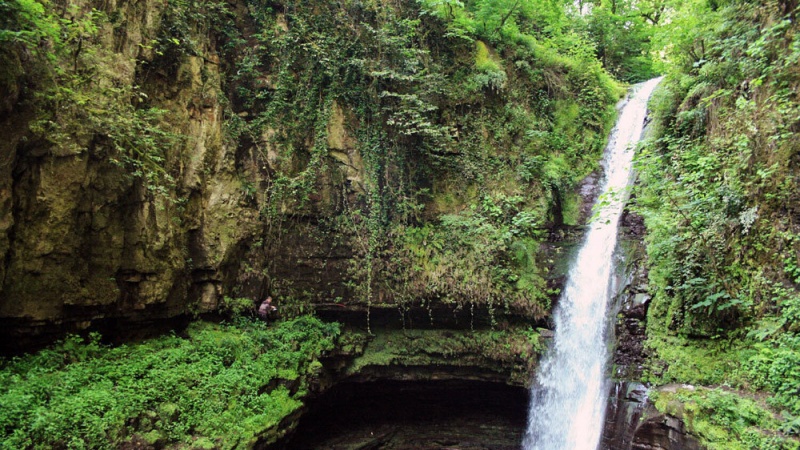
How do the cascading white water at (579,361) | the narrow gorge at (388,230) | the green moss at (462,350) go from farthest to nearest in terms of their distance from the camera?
the green moss at (462,350) → the cascading white water at (579,361) → the narrow gorge at (388,230)

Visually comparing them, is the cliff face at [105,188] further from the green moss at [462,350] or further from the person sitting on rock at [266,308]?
the green moss at [462,350]

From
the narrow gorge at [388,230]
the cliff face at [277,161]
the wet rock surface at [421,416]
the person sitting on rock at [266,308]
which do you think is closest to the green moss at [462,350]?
the narrow gorge at [388,230]

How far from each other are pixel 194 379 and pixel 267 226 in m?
3.65

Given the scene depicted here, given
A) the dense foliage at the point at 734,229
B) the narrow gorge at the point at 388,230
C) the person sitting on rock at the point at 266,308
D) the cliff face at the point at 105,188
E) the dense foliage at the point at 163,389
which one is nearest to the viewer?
the dense foliage at the point at 163,389

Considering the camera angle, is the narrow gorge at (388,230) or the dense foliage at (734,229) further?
the dense foliage at (734,229)

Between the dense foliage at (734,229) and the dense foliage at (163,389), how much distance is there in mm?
6685

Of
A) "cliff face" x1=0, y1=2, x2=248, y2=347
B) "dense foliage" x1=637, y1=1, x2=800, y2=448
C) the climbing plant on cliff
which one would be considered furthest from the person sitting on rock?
"dense foliage" x1=637, y1=1, x2=800, y2=448

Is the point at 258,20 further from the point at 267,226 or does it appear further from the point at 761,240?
the point at 761,240

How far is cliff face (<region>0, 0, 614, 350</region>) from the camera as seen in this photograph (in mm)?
5703

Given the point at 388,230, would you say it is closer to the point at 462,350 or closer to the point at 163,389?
the point at 462,350

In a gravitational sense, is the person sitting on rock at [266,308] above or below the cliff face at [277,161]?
below

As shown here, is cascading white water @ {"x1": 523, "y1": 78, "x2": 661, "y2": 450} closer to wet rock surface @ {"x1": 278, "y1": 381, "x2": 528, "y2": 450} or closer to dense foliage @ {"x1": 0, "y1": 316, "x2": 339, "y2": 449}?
wet rock surface @ {"x1": 278, "y1": 381, "x2": 528, "y2": 450}

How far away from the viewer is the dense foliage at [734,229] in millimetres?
5758

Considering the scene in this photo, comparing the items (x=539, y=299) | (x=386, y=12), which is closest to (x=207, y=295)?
(x=539, y=299)
